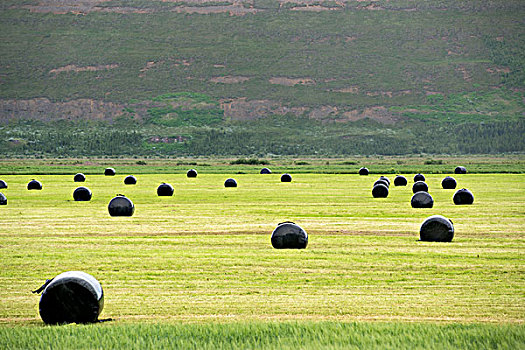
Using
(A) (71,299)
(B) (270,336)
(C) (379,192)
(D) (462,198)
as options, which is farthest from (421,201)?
(A) (71,299)

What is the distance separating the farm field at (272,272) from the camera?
17.3 m

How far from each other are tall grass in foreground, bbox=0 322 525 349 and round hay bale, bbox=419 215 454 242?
1490cm

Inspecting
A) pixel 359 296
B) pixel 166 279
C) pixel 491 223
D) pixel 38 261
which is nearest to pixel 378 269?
pixel 359 296

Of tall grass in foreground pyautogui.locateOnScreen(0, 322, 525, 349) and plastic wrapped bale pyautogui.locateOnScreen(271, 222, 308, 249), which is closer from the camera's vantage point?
tall grass in foreground pyautogui.locateOnScreen(0, 322, 525, 349)

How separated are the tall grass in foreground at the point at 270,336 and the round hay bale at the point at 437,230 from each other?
1490 cm

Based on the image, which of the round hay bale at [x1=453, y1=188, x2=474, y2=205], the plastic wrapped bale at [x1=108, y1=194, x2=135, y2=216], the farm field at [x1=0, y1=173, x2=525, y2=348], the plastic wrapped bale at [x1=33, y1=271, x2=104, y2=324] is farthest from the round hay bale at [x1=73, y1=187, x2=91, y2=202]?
the plastic wrapped bale at [x1=33, y1=271, x2=104, y2=324]

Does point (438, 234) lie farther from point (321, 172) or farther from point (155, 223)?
point (321, 172)

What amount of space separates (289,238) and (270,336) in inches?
530

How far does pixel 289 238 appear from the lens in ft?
98.4

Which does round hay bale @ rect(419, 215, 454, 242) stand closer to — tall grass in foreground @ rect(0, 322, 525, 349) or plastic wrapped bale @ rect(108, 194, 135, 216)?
tall grass in foreground @ rect(0, 322, 525, 349)

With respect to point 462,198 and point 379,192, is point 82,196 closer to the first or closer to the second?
point 379,192

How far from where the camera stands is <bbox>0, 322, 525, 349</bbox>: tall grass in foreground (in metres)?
15.6

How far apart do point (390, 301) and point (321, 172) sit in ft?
294

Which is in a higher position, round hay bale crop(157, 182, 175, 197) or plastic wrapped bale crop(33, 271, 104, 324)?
round hay bale crop(157, 182, 175, 197)
